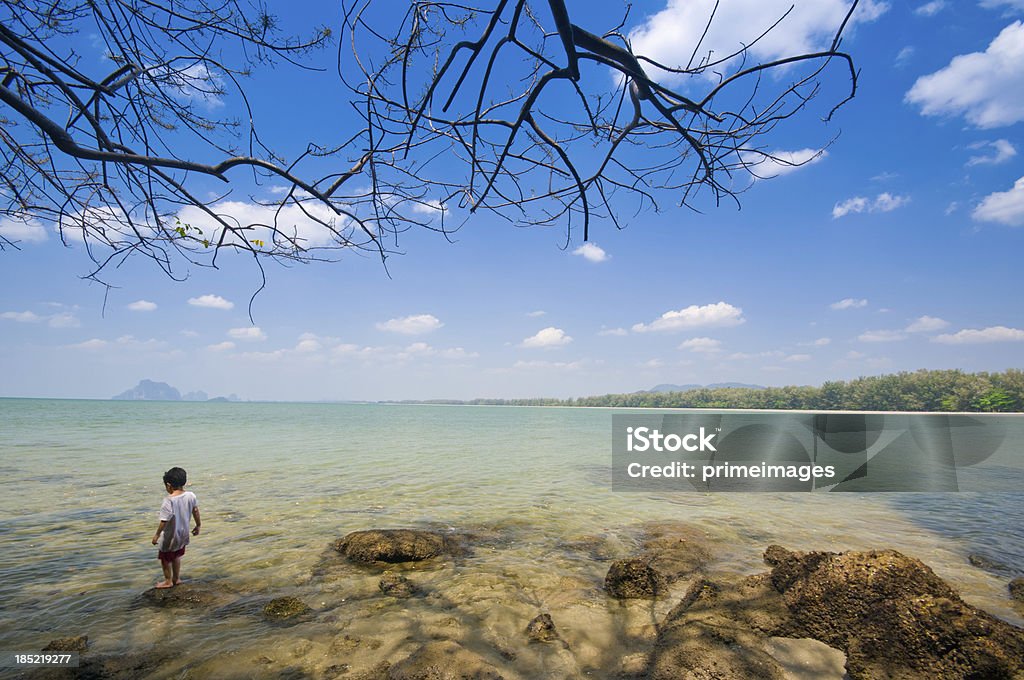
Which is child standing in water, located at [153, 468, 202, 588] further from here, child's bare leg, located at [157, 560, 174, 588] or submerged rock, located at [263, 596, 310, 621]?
submerged rock, located at [263, 596, 310, 621]

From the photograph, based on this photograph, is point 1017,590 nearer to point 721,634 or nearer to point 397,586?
point 721,634

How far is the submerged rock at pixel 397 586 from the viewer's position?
4949mm

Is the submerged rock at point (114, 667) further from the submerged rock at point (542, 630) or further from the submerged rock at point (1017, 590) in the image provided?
the submerged rock at point (1017, 590)

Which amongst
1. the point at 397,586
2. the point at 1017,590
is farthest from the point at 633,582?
the point at 1017,590

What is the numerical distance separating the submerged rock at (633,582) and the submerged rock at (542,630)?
987 millimetres

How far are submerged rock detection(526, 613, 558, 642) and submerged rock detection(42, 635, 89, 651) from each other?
358 centimetres

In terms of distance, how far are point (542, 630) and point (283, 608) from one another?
2.50 m

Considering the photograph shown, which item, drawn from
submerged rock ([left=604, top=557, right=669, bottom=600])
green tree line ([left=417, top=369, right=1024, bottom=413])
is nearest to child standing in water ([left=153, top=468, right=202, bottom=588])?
submerged rock ([left=604, top=557, right=669, bottom=600])

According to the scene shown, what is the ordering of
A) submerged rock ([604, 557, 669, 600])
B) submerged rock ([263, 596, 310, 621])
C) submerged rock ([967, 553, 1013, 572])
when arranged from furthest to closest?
submerged rock ([967, 553, 1013, 572])
submerged rock ([604, 557, 669, 600])
submerged rock ([263, 596, 310, 621])

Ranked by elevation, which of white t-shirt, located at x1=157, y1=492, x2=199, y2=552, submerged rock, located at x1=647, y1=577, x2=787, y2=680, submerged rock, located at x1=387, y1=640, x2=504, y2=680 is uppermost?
white t-shirt, located at x1=157, y1=492, x2=199, y2=552

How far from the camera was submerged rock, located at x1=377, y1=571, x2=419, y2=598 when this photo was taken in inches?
195

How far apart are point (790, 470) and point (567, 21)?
20.3 m

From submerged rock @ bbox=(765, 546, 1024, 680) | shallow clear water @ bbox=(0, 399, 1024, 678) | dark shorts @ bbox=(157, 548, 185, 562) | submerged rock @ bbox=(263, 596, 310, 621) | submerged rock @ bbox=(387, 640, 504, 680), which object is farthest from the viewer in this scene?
dark shorts @ bbox=(157, 548, 185, 562)

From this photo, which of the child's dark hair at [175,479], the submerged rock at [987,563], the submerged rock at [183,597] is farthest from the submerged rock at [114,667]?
the submerged rock at [987,563]
